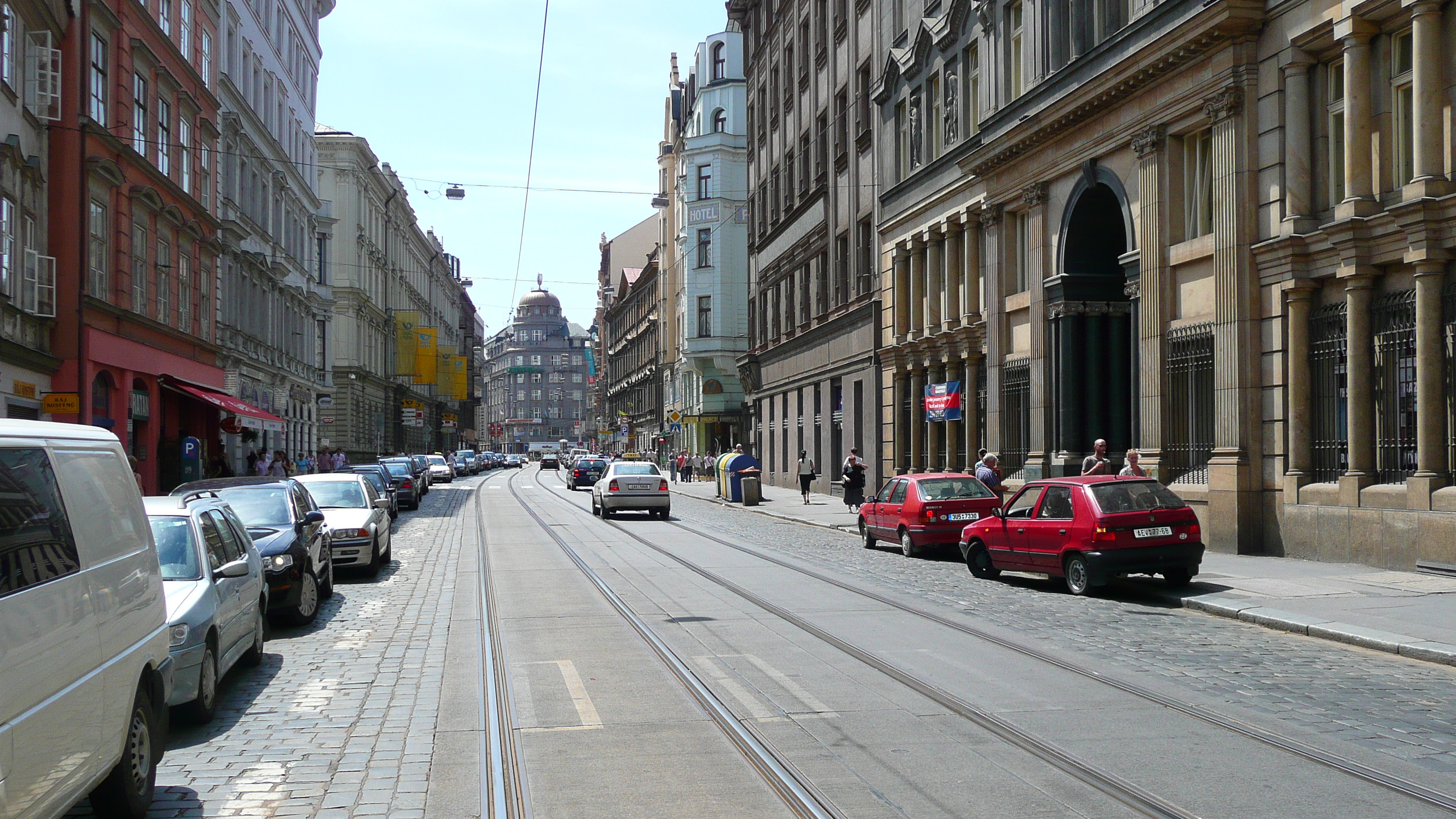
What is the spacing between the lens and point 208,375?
3650 centimetres

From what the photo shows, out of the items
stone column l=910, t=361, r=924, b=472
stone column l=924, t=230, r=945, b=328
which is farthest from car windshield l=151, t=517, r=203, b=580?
stone column l=910, t=361, r=924, b=472

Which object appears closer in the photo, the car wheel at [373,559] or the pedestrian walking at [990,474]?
the car wheel at [373,559]

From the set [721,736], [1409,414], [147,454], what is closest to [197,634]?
[721,736]

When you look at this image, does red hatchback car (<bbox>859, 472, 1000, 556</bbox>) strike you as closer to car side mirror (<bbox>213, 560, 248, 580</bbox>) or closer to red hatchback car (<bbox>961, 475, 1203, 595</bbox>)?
red hatchback car (<bbox>961, 475, 1203, 595</bbox>)

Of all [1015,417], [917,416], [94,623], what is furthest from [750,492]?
[94,623]

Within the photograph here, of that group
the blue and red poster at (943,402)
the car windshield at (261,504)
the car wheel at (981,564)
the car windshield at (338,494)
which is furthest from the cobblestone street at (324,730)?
the blue and red poster at (943,402)

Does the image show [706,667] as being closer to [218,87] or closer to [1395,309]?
[1395,309]

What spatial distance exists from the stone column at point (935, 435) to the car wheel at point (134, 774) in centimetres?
2863

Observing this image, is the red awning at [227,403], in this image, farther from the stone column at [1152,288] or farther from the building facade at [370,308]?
the stone column at [1152,288]

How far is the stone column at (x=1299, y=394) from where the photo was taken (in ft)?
58.9

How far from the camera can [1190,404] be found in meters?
20.7

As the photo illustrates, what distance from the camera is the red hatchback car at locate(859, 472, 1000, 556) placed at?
69.1ft

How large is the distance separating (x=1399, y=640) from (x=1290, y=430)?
26.7 ft

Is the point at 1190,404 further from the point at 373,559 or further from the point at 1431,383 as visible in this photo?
the point at 373,559
